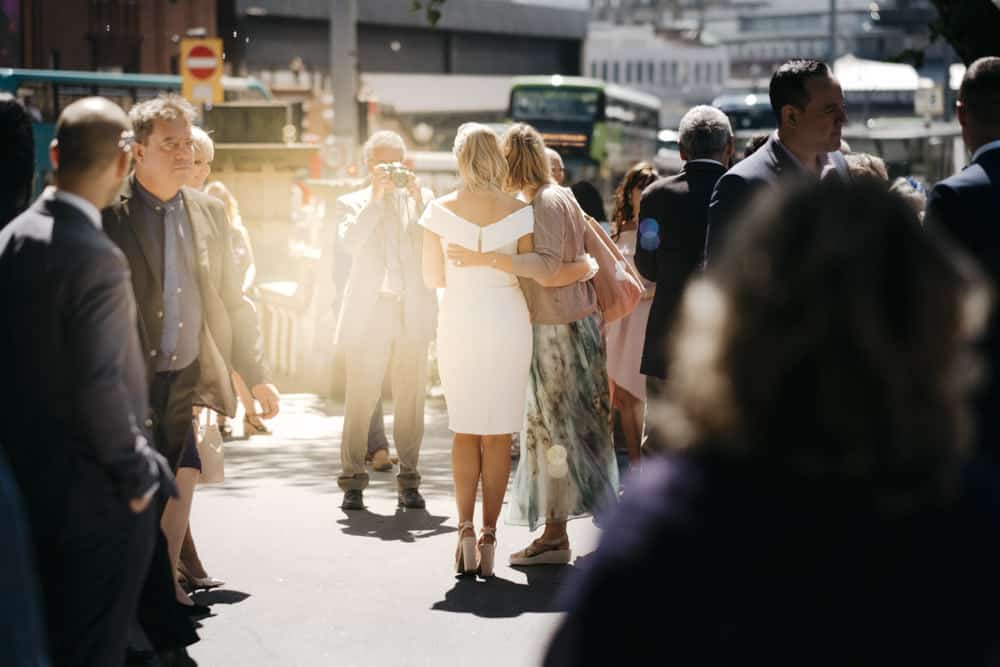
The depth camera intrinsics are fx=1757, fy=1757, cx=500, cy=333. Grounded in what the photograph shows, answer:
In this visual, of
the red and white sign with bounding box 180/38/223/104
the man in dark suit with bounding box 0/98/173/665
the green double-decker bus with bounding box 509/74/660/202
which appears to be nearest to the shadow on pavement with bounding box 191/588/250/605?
the man in dark suit with bounding box 0/98/173/665

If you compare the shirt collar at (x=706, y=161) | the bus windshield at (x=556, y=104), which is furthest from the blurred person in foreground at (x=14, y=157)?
the bus windshield at (x=556, y=104)

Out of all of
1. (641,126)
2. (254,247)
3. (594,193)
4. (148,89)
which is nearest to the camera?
(594,193)

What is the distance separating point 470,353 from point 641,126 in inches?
2035

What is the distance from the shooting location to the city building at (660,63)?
14512 centimetres

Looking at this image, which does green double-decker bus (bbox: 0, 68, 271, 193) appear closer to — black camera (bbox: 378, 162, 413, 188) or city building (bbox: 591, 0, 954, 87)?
black camera (bbox: 378, 162, 413, 188)

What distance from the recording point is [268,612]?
670 centimetres

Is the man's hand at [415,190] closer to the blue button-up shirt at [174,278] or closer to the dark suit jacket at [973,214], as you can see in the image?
the blue button-up shirt at [174,278]

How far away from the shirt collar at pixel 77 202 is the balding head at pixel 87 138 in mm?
52

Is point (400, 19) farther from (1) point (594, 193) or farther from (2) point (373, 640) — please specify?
(2) point (373, 640)

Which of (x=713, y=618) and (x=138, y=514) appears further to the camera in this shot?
(x=138, y=514)

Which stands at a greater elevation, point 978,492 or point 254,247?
point 978,492

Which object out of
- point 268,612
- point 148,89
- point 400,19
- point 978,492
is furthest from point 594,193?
point 400,19

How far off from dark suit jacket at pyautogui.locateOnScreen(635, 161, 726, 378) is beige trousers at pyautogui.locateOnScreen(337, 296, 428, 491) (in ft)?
6.66

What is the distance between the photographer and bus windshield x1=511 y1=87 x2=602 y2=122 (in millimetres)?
49000
